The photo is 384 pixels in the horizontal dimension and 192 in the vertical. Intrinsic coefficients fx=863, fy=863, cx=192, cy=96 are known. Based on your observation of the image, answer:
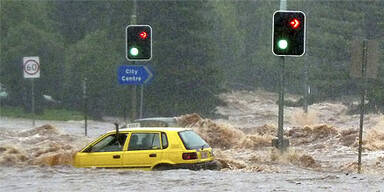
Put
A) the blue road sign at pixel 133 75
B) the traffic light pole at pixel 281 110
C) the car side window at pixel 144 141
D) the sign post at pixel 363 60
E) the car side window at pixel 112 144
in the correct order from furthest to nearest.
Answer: the blue road sign at pixel 133 75
the traffic light pole at pixel 281 110
the sign post at pixel 363 60
the car side window at pixel 112 144
the car side window at pixel 144 141

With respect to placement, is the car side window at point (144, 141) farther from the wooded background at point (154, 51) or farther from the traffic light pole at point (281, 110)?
the wooded background at point (154, 51)

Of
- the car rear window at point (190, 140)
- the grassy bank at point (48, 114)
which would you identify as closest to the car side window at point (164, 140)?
the car rear window at point (190, 140)

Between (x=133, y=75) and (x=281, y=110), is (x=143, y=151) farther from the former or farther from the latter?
(x=133, y=75)

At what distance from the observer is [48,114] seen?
5831 cm

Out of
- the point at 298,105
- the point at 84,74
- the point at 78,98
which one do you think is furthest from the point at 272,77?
the point at 84,74

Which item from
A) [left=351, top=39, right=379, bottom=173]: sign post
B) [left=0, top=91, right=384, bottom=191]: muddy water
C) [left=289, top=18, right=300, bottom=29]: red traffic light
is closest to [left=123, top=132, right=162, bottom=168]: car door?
[left=0, top=91, right=384, bottom=191]: muddy water

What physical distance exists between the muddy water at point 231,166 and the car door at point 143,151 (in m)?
0.47

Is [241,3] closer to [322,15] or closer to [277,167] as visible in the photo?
[322,15]

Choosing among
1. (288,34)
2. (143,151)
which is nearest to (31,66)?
(288,34)

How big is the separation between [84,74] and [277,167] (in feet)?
114

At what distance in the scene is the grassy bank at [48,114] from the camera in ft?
182

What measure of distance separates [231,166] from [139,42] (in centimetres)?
407

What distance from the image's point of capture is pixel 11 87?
187 ft

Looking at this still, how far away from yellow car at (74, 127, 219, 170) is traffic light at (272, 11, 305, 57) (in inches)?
116
